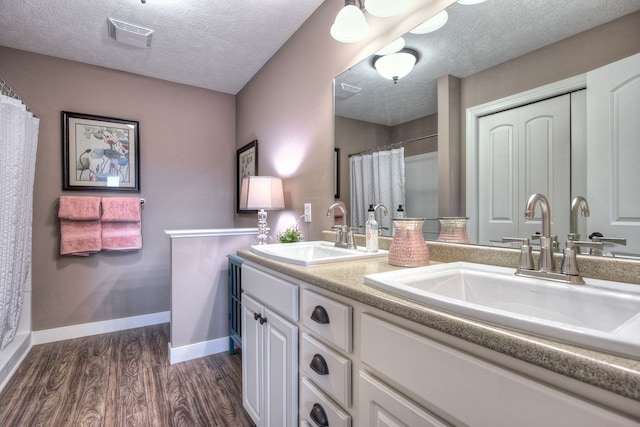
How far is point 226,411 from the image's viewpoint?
66.7 inches

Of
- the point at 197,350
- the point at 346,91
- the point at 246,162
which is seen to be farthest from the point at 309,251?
the point at 246,162

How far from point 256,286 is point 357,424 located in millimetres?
721

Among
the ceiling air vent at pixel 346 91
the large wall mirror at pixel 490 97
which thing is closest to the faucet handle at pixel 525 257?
the large wall mirror at pixel 490 97

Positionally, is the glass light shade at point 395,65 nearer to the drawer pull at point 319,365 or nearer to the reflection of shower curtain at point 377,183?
the reflection of shower curtain at point 377,183

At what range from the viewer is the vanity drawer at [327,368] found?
0.83 metres

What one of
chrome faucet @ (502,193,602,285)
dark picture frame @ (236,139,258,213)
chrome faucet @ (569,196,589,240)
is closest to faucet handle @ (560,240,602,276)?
chrome faucet @ (502,193,602,285)

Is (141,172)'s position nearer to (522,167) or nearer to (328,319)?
(328,319)

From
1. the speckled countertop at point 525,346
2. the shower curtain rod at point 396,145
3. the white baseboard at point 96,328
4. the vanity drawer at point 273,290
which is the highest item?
the shower curtain rod at point 396,145

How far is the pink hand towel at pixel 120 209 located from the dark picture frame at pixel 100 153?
0.56 feet

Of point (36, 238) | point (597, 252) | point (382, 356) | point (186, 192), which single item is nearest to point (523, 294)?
point (597, 252)

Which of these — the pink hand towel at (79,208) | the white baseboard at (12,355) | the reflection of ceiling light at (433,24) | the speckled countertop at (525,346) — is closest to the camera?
the speckled countertop at (525,346)

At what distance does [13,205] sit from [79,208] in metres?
0.78

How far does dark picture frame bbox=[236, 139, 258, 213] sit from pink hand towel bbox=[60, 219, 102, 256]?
1264 mm

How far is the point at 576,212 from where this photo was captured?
34.9 inches
